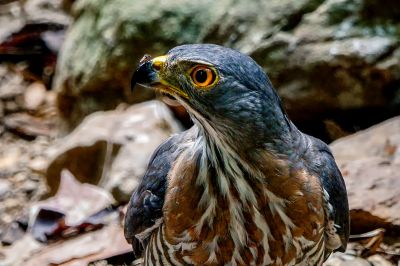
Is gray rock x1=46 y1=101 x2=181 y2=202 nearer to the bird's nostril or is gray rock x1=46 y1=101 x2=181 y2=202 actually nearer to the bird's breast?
the bird's breast

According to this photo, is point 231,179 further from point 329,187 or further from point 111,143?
point 111,143

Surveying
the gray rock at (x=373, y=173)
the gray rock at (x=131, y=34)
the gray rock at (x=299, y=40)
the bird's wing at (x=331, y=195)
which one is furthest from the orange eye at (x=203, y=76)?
the gray rock at (x=131, y=34)

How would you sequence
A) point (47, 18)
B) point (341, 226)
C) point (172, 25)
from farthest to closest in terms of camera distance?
point (47, 18) → point (172, 25) → point (341, 226)

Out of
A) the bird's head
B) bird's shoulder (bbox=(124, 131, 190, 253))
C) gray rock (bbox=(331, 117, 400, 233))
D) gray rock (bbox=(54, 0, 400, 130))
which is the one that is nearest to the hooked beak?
the bird's head

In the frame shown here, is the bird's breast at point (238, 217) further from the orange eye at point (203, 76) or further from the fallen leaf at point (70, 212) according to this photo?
the fallen leaf at point (70, 212)

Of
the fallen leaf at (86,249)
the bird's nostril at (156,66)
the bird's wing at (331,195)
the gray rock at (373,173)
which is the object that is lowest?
the fallen leaf at (86,249)

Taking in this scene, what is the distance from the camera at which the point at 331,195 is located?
3.95 metres

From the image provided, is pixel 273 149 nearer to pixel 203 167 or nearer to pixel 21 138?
pixel 203 167

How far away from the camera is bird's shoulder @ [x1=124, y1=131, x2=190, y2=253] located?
3891 millimetres

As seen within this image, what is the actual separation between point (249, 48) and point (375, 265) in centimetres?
198

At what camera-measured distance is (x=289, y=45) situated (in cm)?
589

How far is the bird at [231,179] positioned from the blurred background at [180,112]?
3.75ft

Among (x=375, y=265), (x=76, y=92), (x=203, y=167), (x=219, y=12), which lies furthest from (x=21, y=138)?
(x=203, y=167)

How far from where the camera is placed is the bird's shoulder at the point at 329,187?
3.85 metres
